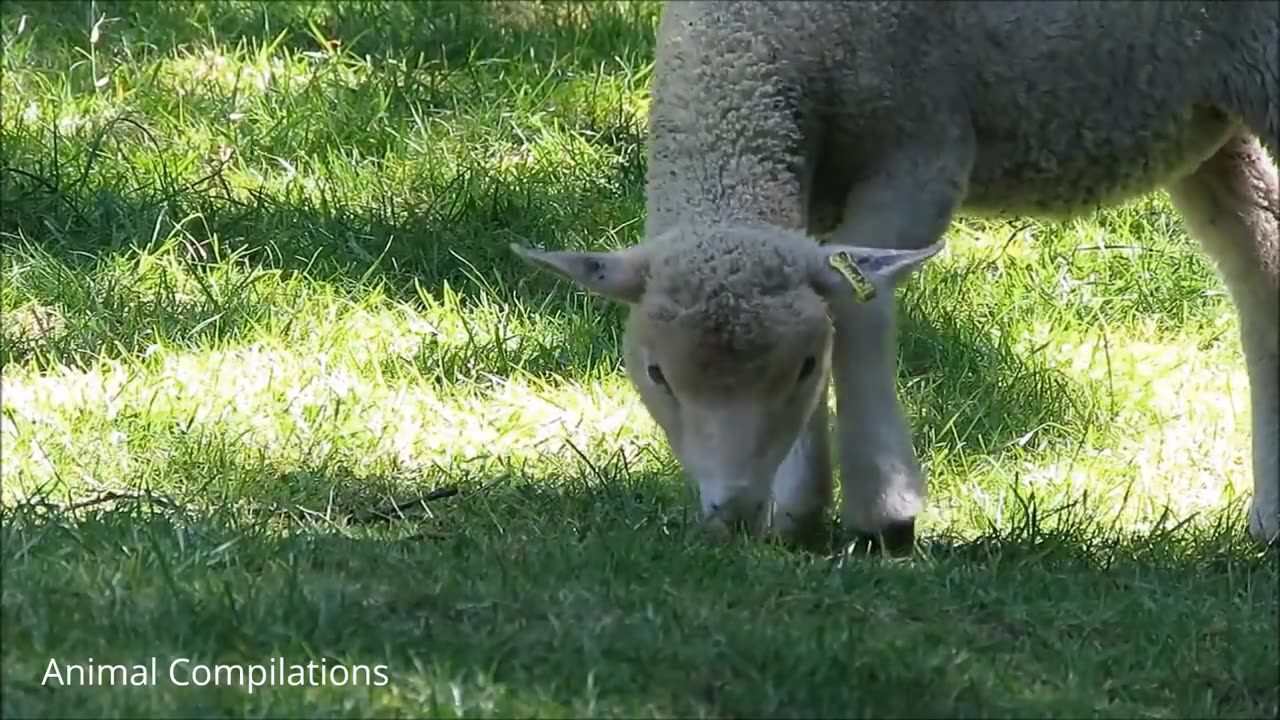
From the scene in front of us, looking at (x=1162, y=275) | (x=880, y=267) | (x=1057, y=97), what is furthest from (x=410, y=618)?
(x=1162, y=275)

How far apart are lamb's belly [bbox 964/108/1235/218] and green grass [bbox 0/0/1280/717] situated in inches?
31.4

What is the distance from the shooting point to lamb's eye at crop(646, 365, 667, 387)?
4.80 meters

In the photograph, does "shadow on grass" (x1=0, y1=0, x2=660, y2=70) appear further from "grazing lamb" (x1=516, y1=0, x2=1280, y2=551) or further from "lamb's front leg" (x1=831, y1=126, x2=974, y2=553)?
"lamb's front leg" (x1=831, y1=126, x2=974, y2=553)

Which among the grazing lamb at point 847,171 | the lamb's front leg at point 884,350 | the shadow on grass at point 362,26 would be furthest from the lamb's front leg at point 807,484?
the shadow on grass at point 362,26

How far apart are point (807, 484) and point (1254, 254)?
55.5 inches

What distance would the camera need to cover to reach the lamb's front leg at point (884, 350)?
509 cm

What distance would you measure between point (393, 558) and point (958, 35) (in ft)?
5.98

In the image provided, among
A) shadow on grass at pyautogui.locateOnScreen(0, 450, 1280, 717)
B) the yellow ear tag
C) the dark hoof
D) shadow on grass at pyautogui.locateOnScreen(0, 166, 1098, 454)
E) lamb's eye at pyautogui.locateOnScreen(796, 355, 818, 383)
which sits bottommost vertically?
shadow on grass at pyautogui.locateOnScreen(0, 450, 1280, 717)

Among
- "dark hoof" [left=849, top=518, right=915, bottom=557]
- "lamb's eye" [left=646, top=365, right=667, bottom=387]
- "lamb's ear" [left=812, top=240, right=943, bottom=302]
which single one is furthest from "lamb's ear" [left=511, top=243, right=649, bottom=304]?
"dark hoof" [left=849, top=518, right=915, bottom=557]

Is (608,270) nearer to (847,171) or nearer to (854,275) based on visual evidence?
(854,275)

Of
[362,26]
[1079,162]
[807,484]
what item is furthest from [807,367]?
[362,26]

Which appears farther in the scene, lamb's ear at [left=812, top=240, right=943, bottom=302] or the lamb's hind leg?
the lamb's hind leg

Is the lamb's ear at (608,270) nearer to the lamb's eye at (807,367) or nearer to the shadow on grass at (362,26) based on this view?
the lamb's eye at (807,367)

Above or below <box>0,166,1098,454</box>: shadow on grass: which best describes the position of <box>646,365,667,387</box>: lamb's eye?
below
